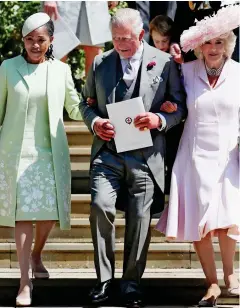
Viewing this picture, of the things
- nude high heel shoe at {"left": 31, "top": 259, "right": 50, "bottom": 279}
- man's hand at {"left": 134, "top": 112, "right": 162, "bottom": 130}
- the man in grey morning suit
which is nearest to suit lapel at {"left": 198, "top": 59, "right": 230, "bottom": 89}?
the man in grey morning suit

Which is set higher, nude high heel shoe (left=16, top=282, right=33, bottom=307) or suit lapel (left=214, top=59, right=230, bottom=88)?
suit lapel (left=214, top=59, right=230, bottom=88)

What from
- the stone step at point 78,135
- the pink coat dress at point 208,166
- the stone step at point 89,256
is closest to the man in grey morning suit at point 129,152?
the pink coat dress at point 208,166

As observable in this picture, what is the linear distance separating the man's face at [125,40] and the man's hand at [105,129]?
43 centimetres

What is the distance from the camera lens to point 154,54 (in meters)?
6.97

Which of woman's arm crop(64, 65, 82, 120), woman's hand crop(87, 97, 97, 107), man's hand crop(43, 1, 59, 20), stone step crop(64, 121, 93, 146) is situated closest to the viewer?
woman's hand crop(87, 97, 97, 107)

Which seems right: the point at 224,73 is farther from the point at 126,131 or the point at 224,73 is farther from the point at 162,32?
the point at 162,32

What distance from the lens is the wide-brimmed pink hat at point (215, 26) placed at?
682cm

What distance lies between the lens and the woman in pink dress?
22.3 feet

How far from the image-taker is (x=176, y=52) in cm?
786

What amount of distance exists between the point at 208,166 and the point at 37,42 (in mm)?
1294

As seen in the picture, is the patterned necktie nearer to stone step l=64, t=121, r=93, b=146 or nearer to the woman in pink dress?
the woman in pink dress

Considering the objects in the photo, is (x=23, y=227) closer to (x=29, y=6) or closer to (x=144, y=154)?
(x=144, y=154)

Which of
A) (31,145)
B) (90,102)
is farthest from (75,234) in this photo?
(90,102)

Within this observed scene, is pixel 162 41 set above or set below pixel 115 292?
above
